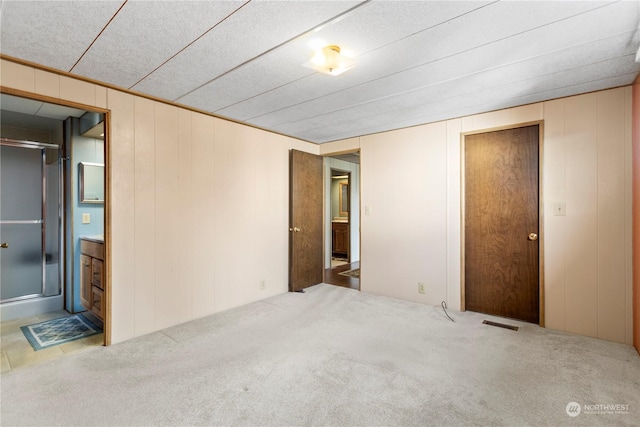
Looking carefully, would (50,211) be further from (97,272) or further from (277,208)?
(277,208)

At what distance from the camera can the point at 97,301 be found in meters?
3.04

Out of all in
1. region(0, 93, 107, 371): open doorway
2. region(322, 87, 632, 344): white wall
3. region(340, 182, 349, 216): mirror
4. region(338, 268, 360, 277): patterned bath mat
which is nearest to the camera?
region(322, 87, 632, 344): white wall

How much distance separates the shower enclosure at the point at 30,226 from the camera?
3.42m

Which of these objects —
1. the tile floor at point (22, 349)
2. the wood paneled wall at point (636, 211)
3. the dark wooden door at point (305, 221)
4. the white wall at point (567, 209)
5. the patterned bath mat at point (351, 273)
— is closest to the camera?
the tile floor at point (22, 349)

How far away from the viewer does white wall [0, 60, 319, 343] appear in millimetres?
2664

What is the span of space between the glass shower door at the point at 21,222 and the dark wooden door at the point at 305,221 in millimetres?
2990

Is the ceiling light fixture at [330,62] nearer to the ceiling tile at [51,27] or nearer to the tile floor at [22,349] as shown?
the ceiling tile at [51,27]

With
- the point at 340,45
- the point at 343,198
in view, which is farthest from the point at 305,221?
the point at 343,198

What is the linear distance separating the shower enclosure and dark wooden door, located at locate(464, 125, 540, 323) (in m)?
4.81

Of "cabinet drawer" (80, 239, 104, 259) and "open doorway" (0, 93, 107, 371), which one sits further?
Answer: "open doorway" (0, 93, 107, 371)

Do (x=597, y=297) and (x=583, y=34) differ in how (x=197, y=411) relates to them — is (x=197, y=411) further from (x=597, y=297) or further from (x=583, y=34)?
(x=597, y=297)

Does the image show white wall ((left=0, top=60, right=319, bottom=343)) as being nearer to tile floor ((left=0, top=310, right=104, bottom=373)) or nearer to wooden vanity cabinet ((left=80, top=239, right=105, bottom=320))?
tile floor ((left=0, top=310, right=104, bottom=373))

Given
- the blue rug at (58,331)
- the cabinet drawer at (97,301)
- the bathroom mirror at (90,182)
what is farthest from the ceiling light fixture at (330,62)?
the blue rug at (58,331)

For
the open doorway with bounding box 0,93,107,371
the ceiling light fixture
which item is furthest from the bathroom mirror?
the ceiling light fixture
